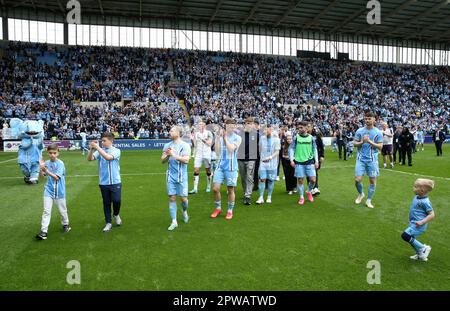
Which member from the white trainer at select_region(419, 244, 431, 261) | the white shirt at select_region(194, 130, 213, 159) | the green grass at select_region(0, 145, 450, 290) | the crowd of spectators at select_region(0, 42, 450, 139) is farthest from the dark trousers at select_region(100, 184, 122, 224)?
the crowd of spectators at select_region(0, 42, 450, 139)

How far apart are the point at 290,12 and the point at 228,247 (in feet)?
134

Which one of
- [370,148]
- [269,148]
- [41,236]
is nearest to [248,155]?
[269,148]

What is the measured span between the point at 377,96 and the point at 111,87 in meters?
31.0

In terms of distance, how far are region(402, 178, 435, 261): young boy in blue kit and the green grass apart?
213 millimetres

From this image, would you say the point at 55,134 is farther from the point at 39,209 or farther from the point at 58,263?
the point at 58,263

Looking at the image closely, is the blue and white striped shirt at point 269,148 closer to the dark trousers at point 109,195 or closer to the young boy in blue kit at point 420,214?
the dark trousers at point 109,195

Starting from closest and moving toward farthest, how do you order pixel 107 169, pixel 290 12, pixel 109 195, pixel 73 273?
pixel 73 273 → pixel 107 169 → pixel 109 195 → pixel 290 12

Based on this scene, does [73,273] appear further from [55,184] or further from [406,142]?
[406,142]

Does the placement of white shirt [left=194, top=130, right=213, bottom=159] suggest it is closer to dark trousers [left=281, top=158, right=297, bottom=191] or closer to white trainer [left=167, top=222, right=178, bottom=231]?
dark trousers [left=281, top=158, right=297, bottom=191]

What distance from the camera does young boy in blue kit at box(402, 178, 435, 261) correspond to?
192 inches

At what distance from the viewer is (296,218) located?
7516 mm

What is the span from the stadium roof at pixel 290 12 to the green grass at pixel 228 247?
33789 mm

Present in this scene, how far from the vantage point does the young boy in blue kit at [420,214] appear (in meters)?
4.88

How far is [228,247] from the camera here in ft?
18.8
